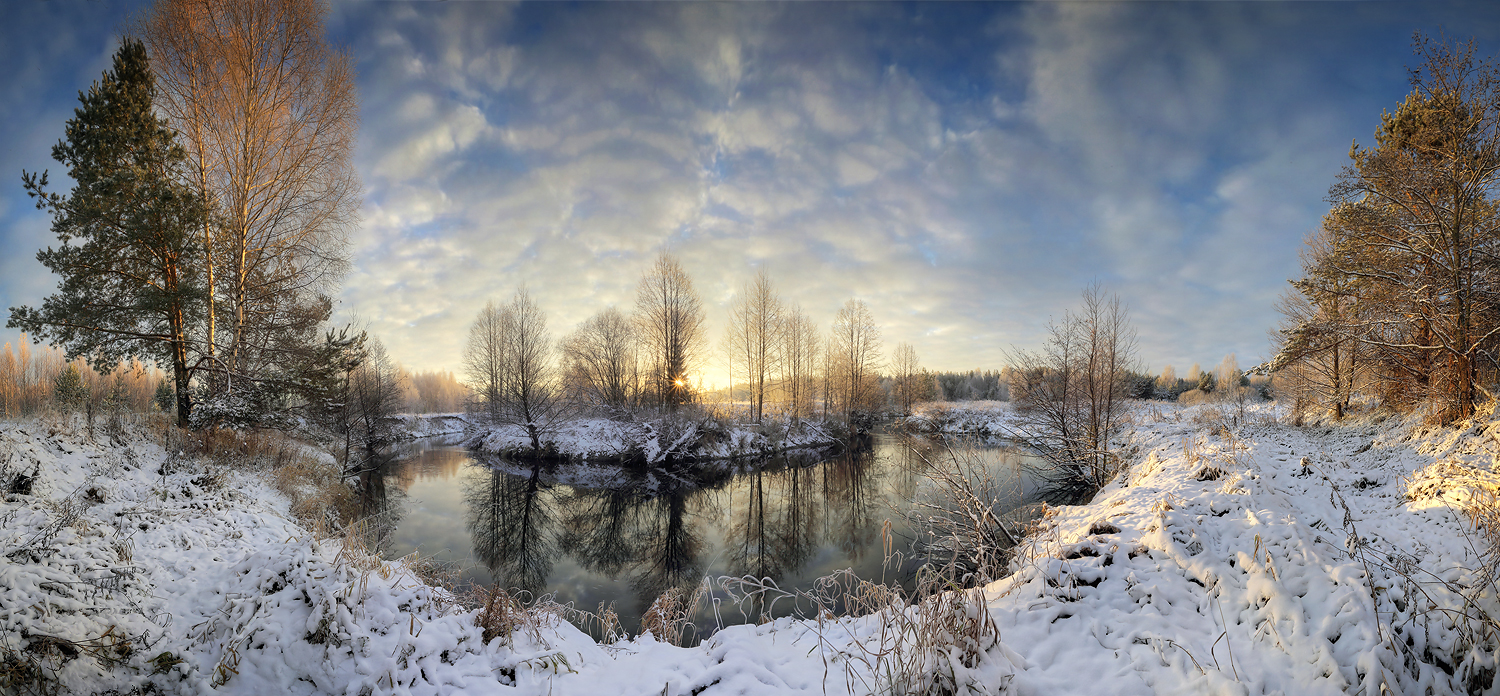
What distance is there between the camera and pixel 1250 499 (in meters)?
4.66

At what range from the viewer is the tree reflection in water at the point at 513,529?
9078 mm

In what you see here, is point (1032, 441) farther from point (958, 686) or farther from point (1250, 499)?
point (958, 686)

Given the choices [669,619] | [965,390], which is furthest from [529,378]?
[965,390]

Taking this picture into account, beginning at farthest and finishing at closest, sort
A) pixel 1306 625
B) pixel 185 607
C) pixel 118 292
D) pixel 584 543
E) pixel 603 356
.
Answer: pixel 603 356, pixel 584 543, pixel 118 292, pixel 185 607, pixel 1306 625

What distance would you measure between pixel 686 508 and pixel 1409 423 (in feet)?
56.9

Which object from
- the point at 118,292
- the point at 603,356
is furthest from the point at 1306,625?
the point at 603,356

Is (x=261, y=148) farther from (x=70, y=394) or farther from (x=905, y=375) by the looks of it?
(x=905, y=375)

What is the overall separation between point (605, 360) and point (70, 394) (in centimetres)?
2155

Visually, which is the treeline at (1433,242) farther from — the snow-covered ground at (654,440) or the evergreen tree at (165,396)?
the evergreen tree at (165,396)

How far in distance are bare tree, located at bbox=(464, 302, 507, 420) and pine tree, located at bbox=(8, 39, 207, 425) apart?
17.9 meters

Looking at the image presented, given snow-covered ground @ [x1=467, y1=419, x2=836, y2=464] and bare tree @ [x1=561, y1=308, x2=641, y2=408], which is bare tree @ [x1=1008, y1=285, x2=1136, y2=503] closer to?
snow-covered ground @ [x1=467, y1=419, x2=836, y2=464]

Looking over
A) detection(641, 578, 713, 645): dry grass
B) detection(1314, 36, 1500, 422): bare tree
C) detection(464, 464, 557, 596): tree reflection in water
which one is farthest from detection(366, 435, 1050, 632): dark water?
detection(1314, 36, 1500, 422): bare tree

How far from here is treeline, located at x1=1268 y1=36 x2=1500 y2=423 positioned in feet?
28.1

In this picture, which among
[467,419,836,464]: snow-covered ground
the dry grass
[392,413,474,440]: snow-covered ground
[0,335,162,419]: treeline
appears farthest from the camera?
[392,413,474,440]: snow-covered ground
